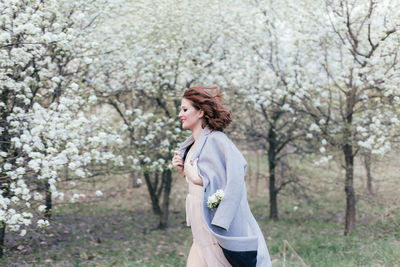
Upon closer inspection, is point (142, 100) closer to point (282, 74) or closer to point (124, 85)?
point (124, 85)

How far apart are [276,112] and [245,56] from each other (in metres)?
1.51

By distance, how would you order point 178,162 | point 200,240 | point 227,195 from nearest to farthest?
point 227,195 → point 200,240 → point 178,162

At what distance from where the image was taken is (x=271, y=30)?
927 centimetres

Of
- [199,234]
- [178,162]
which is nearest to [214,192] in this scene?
[199,234]

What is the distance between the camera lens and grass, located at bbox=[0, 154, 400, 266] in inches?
256

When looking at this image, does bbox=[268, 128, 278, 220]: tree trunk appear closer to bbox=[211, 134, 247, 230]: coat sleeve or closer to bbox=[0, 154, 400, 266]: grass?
bbox=[0, 154, 400, 266]: grass

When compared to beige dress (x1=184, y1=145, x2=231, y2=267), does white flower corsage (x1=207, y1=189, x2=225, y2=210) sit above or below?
above

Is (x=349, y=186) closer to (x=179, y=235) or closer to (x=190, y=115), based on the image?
(x=179, y=235)

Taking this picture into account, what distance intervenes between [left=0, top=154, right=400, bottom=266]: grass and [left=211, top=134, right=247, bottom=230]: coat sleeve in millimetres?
2020

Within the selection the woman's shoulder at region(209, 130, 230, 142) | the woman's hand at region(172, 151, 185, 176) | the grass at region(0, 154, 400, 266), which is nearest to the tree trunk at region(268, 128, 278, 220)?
the grass at region(0, 154, 400, 266)

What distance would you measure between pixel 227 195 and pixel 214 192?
5.0 inches

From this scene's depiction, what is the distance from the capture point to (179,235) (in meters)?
9.76

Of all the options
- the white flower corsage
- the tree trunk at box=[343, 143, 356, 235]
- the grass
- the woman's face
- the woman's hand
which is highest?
the woman's face

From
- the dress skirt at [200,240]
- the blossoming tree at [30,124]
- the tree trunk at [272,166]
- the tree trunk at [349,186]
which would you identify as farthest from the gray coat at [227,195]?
the tree trunk at [272,166]
